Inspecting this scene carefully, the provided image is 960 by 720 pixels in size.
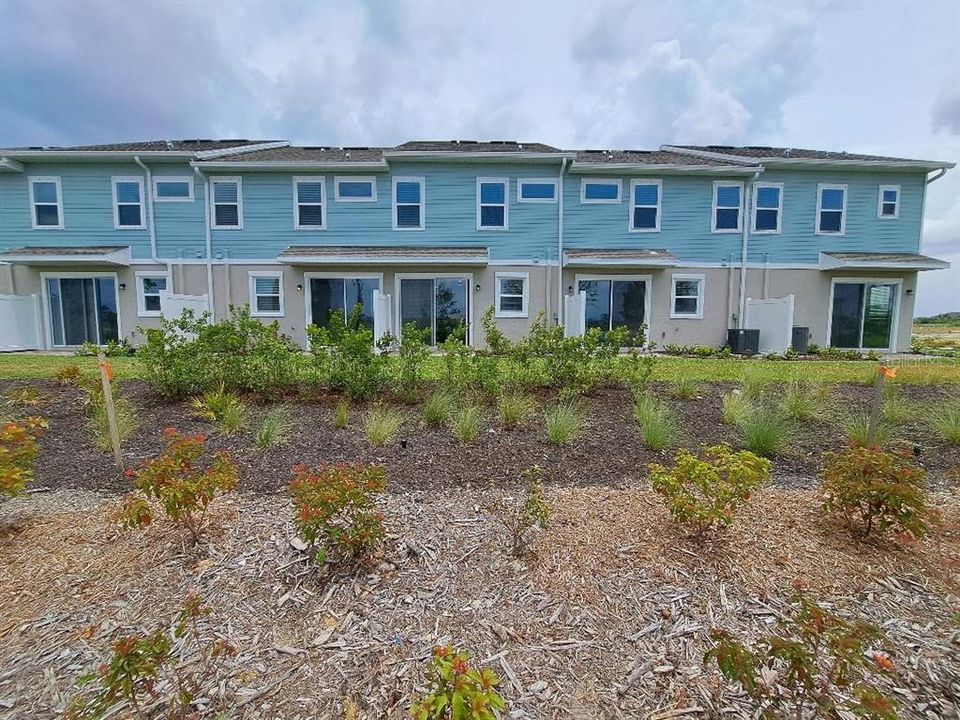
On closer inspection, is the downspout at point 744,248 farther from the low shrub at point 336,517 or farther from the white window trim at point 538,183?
the low shrub at point 336,517

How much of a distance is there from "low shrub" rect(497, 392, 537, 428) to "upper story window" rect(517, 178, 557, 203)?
10610mm

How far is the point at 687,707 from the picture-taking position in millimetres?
1929

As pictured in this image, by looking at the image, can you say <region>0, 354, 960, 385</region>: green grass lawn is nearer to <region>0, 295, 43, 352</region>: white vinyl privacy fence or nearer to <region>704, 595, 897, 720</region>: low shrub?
<region>0, 295, 43, 352</region>: white vinyl privacy fence

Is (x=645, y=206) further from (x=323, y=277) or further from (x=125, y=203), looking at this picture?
(x=125, y=203)

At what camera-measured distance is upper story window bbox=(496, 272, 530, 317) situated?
47.9ft

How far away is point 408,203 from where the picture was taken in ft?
47.7

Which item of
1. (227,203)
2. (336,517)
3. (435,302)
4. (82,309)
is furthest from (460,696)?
(82,309)

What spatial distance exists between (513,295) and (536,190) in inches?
133

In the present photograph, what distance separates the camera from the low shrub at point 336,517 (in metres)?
2.52

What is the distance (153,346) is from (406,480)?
422cm

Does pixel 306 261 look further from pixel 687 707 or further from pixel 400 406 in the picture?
pixel 687 707

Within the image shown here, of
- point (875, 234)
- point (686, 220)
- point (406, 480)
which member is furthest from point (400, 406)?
point (875, 234)

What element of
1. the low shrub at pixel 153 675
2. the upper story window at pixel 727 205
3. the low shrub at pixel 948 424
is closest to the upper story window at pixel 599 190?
the upper story window at pixel 727 205

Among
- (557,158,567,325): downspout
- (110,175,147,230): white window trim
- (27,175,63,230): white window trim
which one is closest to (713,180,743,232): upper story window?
(557,158,567,325): downspout
